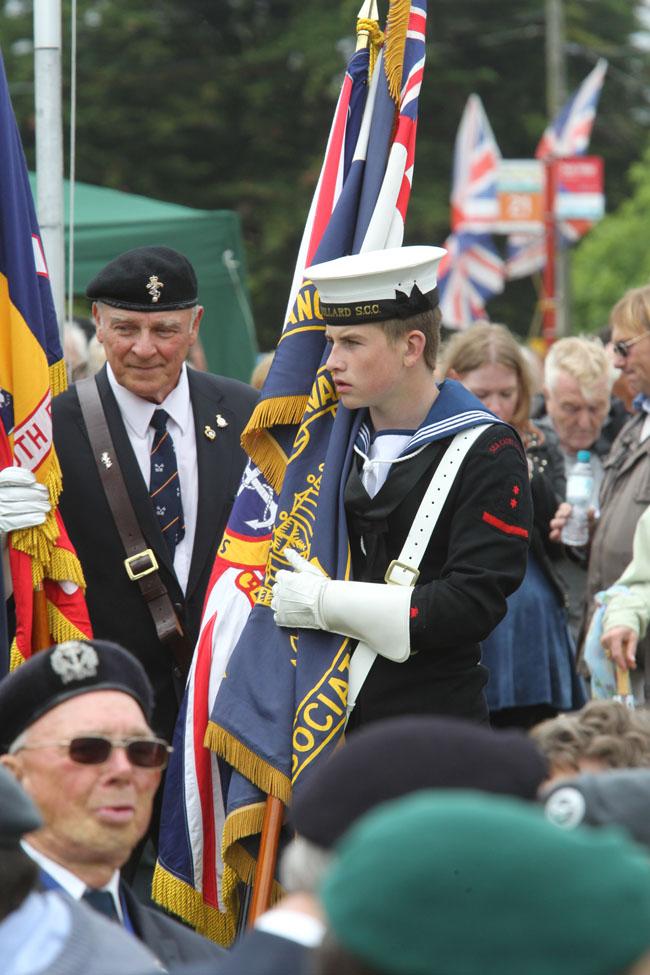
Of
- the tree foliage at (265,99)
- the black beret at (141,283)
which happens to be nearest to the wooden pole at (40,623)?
the black beret at (141,283)

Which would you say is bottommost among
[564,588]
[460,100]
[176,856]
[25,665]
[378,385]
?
[176,856]

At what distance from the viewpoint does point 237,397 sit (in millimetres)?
5395

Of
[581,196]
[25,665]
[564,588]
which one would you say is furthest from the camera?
[581,196]

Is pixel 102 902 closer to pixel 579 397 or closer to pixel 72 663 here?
pixel 72 663

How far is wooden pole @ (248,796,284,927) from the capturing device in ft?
14.4

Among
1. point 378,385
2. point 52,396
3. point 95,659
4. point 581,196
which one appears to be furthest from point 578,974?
point 581,196

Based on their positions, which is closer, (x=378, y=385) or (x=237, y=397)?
(x=378, y=385)

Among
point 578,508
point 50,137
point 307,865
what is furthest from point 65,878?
point 578,508

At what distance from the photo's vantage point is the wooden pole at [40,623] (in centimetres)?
477

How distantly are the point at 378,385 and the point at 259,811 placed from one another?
1126 mm

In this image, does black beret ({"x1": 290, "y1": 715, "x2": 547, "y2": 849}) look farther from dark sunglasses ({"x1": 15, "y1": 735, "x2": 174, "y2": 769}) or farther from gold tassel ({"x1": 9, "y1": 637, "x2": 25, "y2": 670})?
gold tassel ({"x1": 9, "y1": 637, "x2": 25, "y2": 670})

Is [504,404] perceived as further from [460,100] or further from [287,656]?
[460,100]

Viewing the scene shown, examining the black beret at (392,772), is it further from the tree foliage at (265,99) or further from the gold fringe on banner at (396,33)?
the tree foliage at (265,99)

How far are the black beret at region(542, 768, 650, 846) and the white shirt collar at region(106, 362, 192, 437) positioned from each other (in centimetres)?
Result: 263
